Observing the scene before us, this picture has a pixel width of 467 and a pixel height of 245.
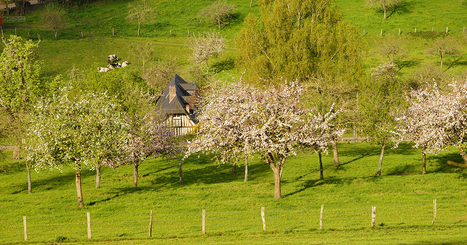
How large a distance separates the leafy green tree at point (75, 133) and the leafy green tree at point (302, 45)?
20.1 meters

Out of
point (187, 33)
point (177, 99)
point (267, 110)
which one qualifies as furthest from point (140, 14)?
point (267, 110)

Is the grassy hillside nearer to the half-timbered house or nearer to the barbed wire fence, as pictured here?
the half-timbered house

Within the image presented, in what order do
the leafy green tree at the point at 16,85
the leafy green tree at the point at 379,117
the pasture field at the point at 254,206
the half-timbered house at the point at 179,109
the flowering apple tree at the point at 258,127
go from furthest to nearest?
the half-timbered house at the point at 179,109
the leafy green tree at the point at 16,85
the leafy green tree at the point at 379,117
the flowering apple tree at the point at 258,127
the pasture field at the point at 254,206

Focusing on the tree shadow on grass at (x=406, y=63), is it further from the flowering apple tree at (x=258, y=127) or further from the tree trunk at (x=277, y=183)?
the flowering apple tree at (x=258, y=127)

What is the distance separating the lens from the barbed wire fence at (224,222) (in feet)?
81.5

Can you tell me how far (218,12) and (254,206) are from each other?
10591 centimetres

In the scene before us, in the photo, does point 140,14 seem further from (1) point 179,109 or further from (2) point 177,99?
(1) point 179,109

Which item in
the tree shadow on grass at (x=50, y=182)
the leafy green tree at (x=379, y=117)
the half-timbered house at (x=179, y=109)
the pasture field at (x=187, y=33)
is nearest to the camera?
the leafy green tree at (x=379, y=117)

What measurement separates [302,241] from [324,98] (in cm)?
2570

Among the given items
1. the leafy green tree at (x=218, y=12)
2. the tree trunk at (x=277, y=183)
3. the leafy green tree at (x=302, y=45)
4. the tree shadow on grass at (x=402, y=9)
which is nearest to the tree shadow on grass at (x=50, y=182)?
the leafy green tree at (x=302, y=45)

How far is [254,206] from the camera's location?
31484mm

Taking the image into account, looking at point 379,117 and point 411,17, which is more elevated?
point 411,17

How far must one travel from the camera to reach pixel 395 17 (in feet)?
395

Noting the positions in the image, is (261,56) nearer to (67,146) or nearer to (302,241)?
(67,146)
